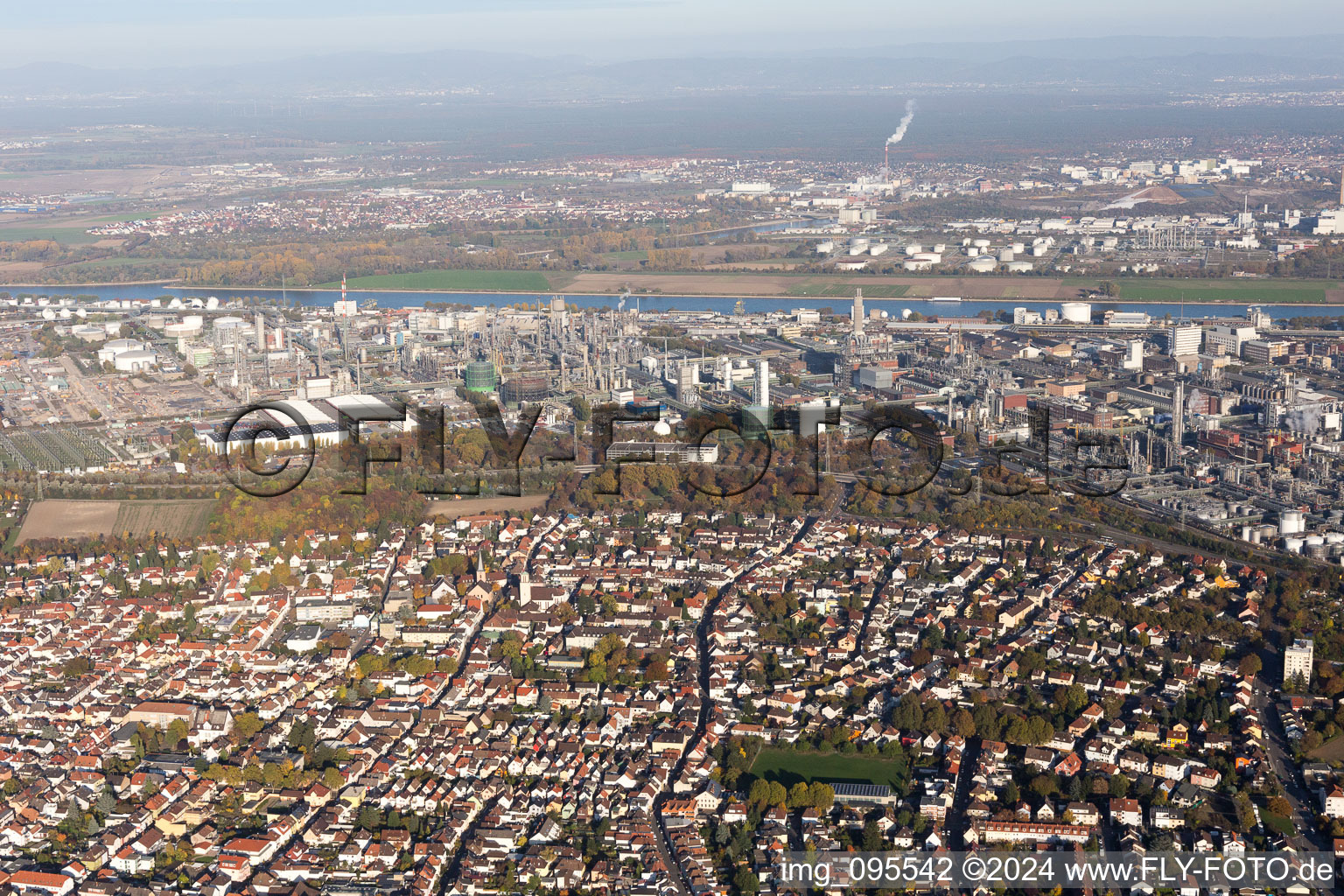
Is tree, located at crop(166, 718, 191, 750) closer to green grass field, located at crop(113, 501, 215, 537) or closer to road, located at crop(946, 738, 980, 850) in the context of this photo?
green grass field, located at crop(113, 501, 215, 537)

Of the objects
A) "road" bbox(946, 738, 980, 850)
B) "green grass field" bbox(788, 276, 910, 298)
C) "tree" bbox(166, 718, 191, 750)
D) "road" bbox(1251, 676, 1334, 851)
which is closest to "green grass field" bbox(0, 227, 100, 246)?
"green grass field" bbox(788, 276, 910, 298)

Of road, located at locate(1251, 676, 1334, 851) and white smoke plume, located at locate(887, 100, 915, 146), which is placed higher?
white smoke plume, located at locate(887, 100, 915, 146)

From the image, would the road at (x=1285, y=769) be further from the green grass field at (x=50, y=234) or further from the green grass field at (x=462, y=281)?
the green grass field at (x=50, y=234)

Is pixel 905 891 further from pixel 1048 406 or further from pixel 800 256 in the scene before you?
pixel 800 256

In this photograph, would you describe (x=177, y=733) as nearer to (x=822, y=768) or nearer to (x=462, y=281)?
(x=822, y=768)

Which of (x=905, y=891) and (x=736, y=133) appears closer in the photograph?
(x=905, y=891)

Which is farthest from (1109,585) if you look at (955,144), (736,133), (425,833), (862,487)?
(736,133)
